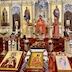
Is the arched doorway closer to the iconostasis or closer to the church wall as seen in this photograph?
the church wall

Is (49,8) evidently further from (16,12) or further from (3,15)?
(3,15)

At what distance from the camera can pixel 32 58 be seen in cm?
398

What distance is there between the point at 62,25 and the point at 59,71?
451 centimetres

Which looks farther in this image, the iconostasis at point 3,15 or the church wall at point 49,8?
the iconostasis at point 3,15

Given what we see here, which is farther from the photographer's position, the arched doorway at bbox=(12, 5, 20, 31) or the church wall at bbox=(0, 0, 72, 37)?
the arched doorway at bbox=(12, 5, 20, 31)

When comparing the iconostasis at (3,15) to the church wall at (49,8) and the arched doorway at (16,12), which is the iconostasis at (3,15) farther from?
the arched doorway at (16,12)

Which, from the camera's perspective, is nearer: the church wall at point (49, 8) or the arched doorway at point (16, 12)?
the church wall at point (49, 8)

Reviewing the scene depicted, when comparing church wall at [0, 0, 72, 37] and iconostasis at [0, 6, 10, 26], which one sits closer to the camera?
church wall at [0, 0, 72, 37]

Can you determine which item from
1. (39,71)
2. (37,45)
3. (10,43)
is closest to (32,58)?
(39,71)

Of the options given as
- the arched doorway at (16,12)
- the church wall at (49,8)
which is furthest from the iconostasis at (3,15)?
the arched doorway at (16,12)

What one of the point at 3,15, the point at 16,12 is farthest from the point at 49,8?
the point at 3,15

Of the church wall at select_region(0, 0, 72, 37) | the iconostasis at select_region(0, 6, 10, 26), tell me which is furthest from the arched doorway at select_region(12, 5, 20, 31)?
the iconostasis at select_region(0, 6, 10, 26)

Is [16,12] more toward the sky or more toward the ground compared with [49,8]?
more toward the ground

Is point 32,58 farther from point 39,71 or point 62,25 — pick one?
point 62,25
